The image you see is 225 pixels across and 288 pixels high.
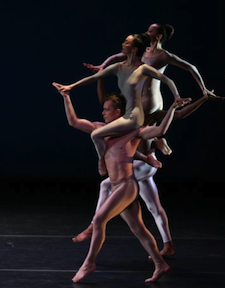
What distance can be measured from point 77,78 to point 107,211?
4396 mm

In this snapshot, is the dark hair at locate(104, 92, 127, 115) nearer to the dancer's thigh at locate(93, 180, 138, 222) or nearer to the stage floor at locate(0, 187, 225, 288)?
the dancer's thigh at locate(93, 180, 138, 222)

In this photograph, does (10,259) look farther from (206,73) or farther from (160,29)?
(206,73)

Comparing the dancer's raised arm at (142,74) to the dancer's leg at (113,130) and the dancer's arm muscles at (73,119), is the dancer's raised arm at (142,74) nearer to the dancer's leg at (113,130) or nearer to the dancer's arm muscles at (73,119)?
the dancer's leg at (113,130)

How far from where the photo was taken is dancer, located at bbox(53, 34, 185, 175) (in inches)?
200

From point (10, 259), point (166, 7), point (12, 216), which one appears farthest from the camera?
point (166, 7)

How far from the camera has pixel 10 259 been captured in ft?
18.7

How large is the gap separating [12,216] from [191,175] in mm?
2712

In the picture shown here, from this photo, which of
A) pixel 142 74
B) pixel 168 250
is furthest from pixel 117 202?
pixel 168 250

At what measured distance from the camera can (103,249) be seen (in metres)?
6.13

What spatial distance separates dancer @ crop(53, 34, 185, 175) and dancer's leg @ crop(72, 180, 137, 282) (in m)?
0.18

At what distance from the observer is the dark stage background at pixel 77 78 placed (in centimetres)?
913

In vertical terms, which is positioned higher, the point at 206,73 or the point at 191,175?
the point at 206,73

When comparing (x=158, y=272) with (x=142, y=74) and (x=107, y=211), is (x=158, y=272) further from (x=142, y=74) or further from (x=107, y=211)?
(x=142, y=74)

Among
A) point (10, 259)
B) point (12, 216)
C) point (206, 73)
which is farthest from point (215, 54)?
point (10, 259)
